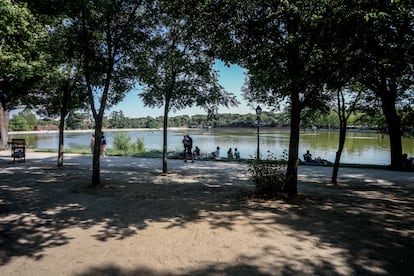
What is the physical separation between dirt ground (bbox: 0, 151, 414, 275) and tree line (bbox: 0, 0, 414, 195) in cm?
170

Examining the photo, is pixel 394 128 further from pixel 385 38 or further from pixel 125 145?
pixel 125 145

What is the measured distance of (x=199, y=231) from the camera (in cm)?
493

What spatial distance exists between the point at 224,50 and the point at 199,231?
4.81 meters

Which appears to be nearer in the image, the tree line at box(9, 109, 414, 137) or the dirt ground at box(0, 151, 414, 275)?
the dirt ground at box(0, 151, 414, 275)

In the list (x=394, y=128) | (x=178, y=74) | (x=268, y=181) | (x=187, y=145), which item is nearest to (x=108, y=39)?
(x=178, y=74)

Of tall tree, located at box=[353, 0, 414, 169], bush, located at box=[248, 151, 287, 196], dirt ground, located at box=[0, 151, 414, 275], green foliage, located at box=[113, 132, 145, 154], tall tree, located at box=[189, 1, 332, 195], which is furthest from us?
green foliage, located at box=[113, 132, 145, 154]

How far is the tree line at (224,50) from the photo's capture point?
19.4 ft

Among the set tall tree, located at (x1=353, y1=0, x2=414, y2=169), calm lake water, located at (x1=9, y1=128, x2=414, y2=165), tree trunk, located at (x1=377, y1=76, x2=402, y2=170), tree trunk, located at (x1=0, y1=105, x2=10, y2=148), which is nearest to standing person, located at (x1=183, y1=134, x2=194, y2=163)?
calm lake water, located at (x1=9, y1=128, x2=414, y2=165)

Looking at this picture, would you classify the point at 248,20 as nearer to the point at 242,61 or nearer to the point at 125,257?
the point at 242,61

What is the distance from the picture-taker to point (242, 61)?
312 inches

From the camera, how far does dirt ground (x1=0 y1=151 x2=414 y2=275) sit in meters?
3.72

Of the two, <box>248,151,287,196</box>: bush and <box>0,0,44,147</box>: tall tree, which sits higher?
<box>0,0,44,147</box>: tall tree

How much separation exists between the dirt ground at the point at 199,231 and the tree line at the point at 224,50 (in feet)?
5.57

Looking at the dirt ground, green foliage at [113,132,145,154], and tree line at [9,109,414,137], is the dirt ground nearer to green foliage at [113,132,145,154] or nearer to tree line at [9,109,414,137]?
tree line at [9,109,414,137]
